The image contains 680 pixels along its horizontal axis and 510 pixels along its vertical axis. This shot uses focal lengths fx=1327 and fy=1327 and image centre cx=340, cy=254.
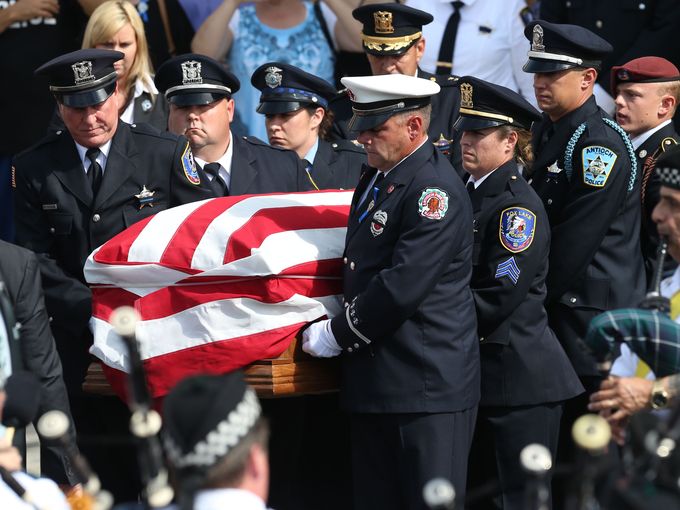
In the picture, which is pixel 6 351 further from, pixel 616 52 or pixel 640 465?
pixel 616 52

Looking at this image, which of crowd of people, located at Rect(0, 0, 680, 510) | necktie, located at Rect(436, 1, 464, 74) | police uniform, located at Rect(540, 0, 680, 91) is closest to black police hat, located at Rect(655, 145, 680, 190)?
crowd of people, located at Rect(0, 0, 680, 510)

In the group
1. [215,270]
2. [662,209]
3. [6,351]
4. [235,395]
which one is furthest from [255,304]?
[235,395]

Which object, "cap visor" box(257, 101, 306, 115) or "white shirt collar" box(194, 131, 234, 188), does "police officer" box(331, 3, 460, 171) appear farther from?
"white shirt collar" box(194, 131, 234, 188)

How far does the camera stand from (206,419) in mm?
2889

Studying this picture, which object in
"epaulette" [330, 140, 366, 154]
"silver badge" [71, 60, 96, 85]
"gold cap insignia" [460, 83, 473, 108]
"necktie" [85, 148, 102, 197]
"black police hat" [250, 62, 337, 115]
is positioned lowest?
"epaulette" [330, 140, 366, 154]

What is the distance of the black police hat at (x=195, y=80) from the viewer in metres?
6.00

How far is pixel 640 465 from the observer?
10.5 feet

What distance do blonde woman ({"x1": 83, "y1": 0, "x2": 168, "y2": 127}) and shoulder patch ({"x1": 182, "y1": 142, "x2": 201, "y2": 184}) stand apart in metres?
1.05

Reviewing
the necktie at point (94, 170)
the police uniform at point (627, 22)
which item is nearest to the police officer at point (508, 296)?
the necktie at point (94, 170)

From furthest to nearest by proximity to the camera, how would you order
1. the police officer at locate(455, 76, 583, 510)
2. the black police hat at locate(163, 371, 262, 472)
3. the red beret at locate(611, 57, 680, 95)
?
the red beret at locate(611, 57, 680, 95)
the police officer at locate(455, 76, 583, 510)
the black police hat at locate(163, 371, 262, 472)

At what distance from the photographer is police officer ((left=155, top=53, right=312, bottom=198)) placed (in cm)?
589

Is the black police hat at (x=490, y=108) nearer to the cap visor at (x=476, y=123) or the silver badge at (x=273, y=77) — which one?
the cap visor at (x=476, y=123)

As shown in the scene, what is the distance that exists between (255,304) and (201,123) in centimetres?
133

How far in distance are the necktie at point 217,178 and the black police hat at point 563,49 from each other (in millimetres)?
1420
